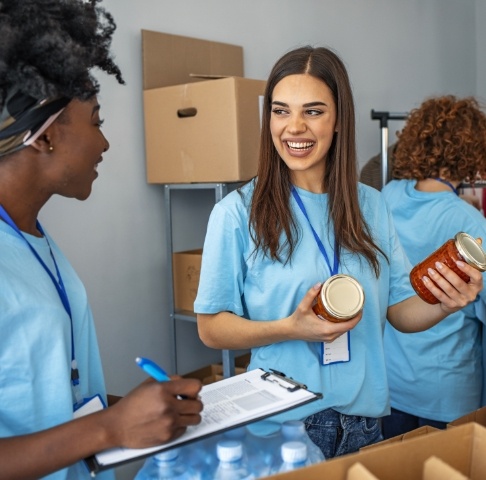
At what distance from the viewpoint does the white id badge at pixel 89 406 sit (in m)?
0.95

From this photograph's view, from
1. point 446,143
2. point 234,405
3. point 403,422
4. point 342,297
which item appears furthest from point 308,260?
point 403,422

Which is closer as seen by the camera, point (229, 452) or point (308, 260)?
point (229, 452)

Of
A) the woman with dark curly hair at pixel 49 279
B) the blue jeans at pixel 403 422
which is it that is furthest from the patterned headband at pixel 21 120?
the blue jeans at pixel 403 422

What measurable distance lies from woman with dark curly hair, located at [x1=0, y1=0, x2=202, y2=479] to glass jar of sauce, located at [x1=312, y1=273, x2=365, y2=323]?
1.27 feet

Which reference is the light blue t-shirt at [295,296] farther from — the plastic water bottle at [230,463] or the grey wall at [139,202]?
the grey wall at [139,202]

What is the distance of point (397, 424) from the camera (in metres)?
2.24

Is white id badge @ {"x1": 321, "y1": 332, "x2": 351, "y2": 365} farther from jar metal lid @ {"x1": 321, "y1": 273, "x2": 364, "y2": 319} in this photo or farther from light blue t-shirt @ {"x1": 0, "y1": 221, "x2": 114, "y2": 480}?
light blue t-shirt @ {"x1": 0, "y1": 221, "x2": 114, "y2": 480}

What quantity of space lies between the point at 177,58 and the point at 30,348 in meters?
2.03

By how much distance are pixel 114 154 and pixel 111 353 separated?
0.82 meters

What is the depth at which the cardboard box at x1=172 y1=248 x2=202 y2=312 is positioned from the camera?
2568 millimetres

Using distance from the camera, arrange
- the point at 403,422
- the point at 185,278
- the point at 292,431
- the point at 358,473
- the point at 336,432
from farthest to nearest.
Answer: the point at 185,278 → the point at 403,422 → the point at 336,432 → the point at 292,431 → the point at 358,473

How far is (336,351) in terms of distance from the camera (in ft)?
4.25

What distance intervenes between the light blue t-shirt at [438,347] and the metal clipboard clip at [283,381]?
1274mm

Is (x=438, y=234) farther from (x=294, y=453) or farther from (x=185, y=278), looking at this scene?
(x=294, y=453)
